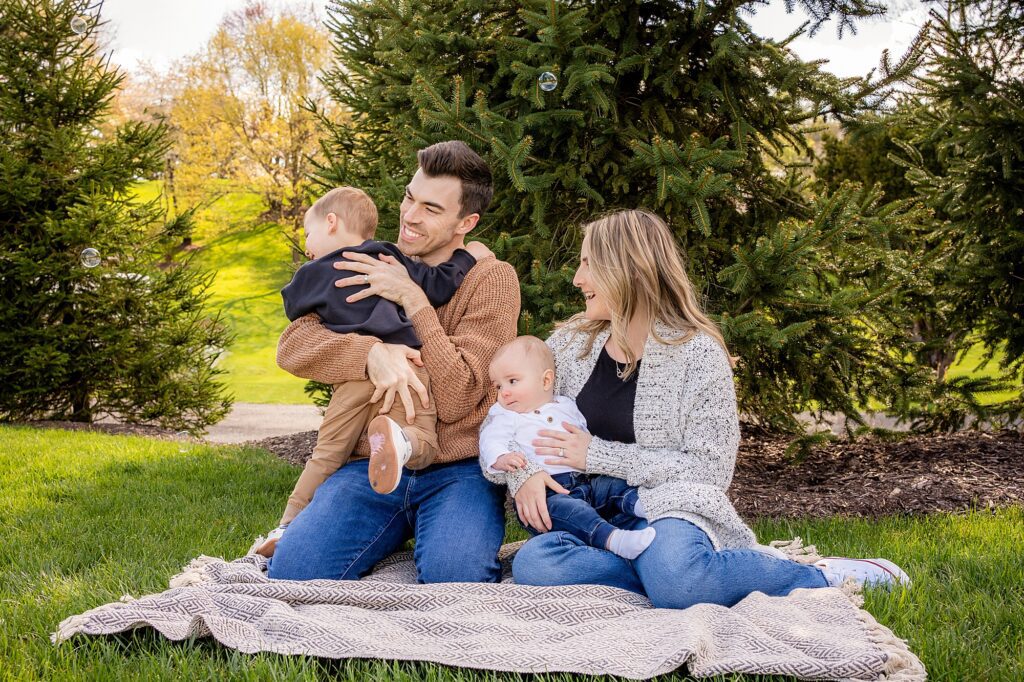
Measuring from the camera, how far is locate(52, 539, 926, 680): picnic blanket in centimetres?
213

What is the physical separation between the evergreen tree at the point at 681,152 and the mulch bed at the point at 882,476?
0.46m

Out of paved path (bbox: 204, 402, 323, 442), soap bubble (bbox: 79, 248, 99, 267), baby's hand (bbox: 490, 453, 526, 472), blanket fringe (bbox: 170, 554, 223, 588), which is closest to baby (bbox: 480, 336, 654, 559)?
baby's hand (bbox: 490, 453, 526, 472)

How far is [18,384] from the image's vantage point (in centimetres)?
823

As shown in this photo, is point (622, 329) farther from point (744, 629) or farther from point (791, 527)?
point (791, 527)

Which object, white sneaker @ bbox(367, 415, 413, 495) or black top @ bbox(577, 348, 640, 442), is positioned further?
black top @ bbox(577, 348, 640, 442)

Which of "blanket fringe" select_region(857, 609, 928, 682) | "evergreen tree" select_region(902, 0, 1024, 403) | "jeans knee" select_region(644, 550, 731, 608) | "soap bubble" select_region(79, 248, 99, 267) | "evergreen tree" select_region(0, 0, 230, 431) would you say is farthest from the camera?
"evergreen tree" select_region(0, 0, 230, 431)

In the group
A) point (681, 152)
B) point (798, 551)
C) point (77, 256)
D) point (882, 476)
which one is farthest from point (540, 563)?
point (77, 256)

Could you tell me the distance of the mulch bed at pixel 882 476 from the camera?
448 cm

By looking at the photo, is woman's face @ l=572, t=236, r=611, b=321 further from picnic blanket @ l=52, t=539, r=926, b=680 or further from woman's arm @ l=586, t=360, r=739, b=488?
picnic blanket @ l=52, t=539, r=926, b=680

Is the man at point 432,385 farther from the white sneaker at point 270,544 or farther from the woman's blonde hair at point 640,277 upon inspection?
the woman's blonde hair at point 640,277

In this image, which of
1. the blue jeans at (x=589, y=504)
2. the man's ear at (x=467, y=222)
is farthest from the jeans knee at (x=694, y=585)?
the man's ear at (x=467, y=222)

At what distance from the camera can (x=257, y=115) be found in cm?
2286

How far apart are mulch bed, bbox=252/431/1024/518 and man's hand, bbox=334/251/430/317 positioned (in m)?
2.42

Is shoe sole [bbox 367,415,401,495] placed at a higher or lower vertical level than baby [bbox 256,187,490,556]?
lower
